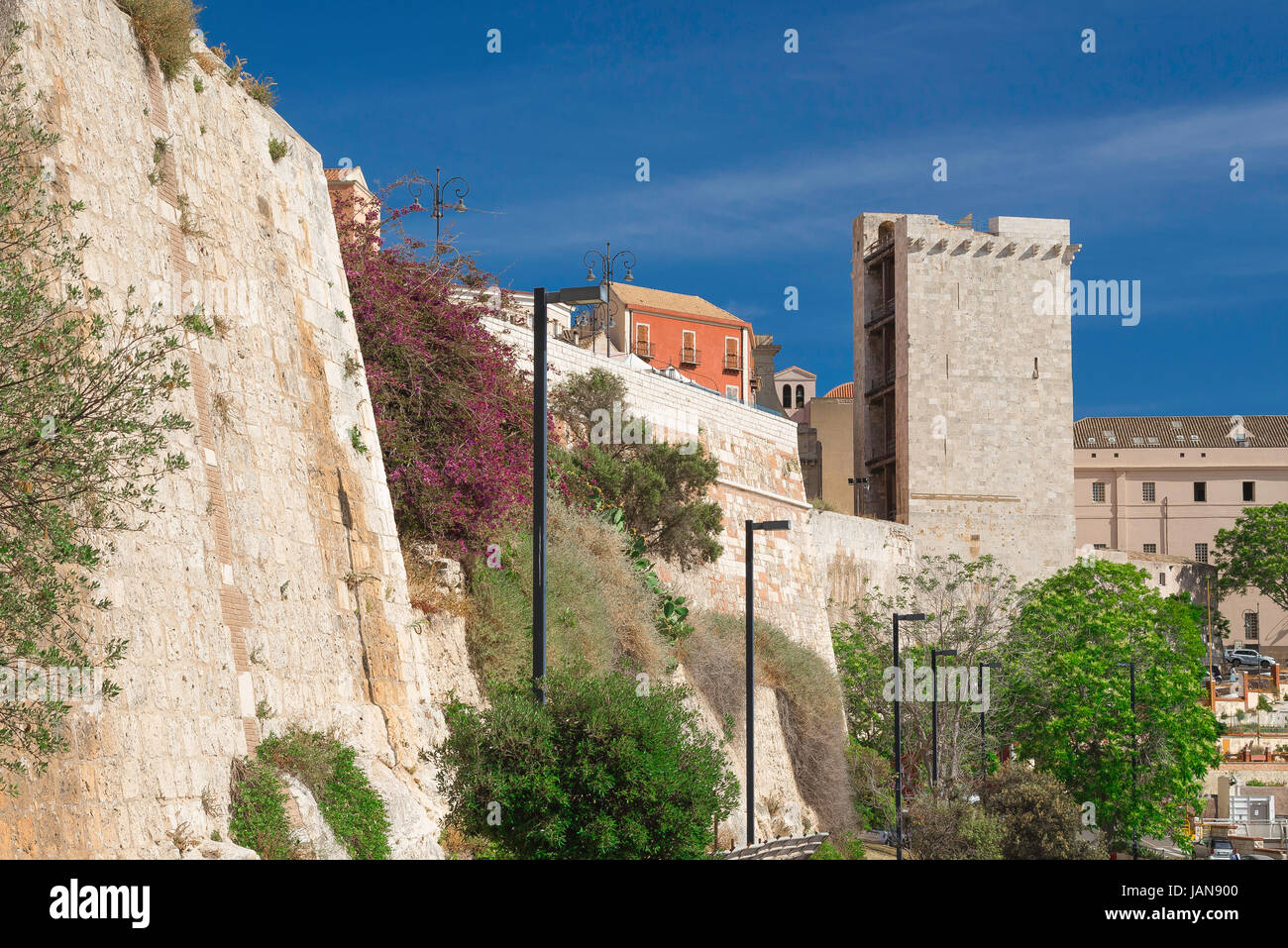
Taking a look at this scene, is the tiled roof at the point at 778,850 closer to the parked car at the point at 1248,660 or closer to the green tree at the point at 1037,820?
the green tree at the point at 1037,820

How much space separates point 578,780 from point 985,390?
45820 mm

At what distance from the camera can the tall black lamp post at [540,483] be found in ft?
37.7

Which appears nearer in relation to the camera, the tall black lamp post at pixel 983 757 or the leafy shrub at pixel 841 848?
the leafy shrub at pixel 841 848

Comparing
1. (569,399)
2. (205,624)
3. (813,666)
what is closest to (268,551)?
(205,624)

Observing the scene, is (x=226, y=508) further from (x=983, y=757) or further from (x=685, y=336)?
(x=685, y=336)

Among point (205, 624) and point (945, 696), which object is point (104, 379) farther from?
point (945, 696)

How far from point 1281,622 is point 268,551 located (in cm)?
8202

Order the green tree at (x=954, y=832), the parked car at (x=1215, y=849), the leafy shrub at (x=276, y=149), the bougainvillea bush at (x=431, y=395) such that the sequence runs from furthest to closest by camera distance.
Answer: the parked car at (x=1215, y=849), the green tree at (x=954, y=832), the bougainvillea bush at (x=431, y=395), the leafy shrub at (x=276, y=149)

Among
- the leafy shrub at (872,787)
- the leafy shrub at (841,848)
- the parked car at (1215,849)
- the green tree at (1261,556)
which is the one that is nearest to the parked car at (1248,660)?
the green tree at (1261,556)

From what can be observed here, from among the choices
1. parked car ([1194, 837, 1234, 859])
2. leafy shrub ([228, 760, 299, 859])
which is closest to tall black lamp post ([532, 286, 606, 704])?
leafy shrub ([228, 760, 299, 859])

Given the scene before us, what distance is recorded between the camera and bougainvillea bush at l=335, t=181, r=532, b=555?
17891mm

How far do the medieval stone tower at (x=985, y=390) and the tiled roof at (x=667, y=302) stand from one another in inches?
A: 462

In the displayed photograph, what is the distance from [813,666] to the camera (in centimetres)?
3203

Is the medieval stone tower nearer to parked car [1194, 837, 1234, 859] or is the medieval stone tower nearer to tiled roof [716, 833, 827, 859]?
parked car [1194, 837, 1234, 859]
